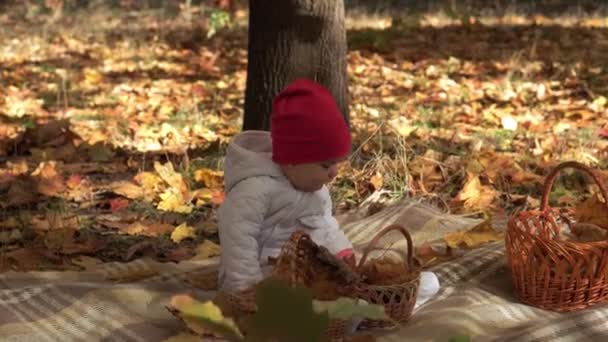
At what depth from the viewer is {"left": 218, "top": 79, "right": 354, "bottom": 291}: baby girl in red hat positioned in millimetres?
2482

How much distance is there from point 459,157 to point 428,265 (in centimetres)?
141

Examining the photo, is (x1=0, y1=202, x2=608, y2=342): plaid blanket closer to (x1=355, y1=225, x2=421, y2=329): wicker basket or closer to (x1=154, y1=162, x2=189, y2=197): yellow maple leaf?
(x1=355, y1=225, x2=421, y2=329): wicker basket

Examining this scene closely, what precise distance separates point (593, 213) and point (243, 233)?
48.7 inches

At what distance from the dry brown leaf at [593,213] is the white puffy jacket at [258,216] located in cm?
83

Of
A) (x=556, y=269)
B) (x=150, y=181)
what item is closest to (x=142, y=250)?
(x=150, y=181)

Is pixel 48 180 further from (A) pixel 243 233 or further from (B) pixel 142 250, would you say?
(A) pixel 243 233

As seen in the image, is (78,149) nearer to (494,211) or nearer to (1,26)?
(494,211)

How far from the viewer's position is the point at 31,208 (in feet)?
13.2

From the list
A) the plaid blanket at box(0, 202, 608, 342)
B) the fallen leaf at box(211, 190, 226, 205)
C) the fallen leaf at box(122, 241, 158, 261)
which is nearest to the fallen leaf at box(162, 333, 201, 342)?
the plaid blanket at box(0, 202, 608, 342)

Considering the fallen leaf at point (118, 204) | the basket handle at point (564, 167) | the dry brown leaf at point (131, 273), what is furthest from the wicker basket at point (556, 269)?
the fallen leaf at point (118, 204)

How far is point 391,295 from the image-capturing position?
7.87 feet

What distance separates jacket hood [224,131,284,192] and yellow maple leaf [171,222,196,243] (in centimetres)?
89

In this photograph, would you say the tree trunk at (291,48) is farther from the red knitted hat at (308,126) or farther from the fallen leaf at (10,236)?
the red knitted hat at (308,126)

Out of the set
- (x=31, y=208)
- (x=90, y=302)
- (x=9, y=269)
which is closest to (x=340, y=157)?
(x=90, y=302)
